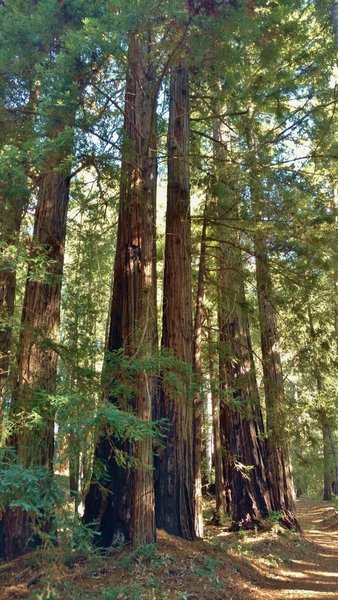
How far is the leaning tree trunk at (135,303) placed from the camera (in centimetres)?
568

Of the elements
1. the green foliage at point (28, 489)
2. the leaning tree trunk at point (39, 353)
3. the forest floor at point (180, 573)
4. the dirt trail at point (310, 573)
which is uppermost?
the leaning tree trunk at point (39, 353)

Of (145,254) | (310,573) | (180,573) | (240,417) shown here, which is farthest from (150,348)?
(240,417)

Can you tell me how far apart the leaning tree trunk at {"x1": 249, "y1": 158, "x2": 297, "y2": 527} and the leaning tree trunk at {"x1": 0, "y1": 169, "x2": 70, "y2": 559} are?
12.7 ft

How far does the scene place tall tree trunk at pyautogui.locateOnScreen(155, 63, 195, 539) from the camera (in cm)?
682

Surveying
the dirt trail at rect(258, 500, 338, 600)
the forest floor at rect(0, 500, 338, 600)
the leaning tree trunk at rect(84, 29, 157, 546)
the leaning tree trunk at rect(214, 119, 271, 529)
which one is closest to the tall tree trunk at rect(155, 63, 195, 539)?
the forest floor at rect(0, 500, 338, 600)

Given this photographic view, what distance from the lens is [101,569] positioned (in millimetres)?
5332

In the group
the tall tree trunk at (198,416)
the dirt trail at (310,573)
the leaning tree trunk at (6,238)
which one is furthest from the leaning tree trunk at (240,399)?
the leaning tree trunk at (6,238)

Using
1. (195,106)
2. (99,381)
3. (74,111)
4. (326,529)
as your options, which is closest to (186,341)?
(99,381)

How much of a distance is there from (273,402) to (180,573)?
194 inches

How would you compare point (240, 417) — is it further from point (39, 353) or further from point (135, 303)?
point (39, 353)

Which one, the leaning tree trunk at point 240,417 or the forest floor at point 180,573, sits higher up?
the leaning tree trunk at point 240,417

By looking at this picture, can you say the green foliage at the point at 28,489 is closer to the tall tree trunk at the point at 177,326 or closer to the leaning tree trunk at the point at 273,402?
the tall tree trunk at the point at 177,326

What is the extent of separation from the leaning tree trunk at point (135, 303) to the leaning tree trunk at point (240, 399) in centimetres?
262

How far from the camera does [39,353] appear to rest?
19.6ft
